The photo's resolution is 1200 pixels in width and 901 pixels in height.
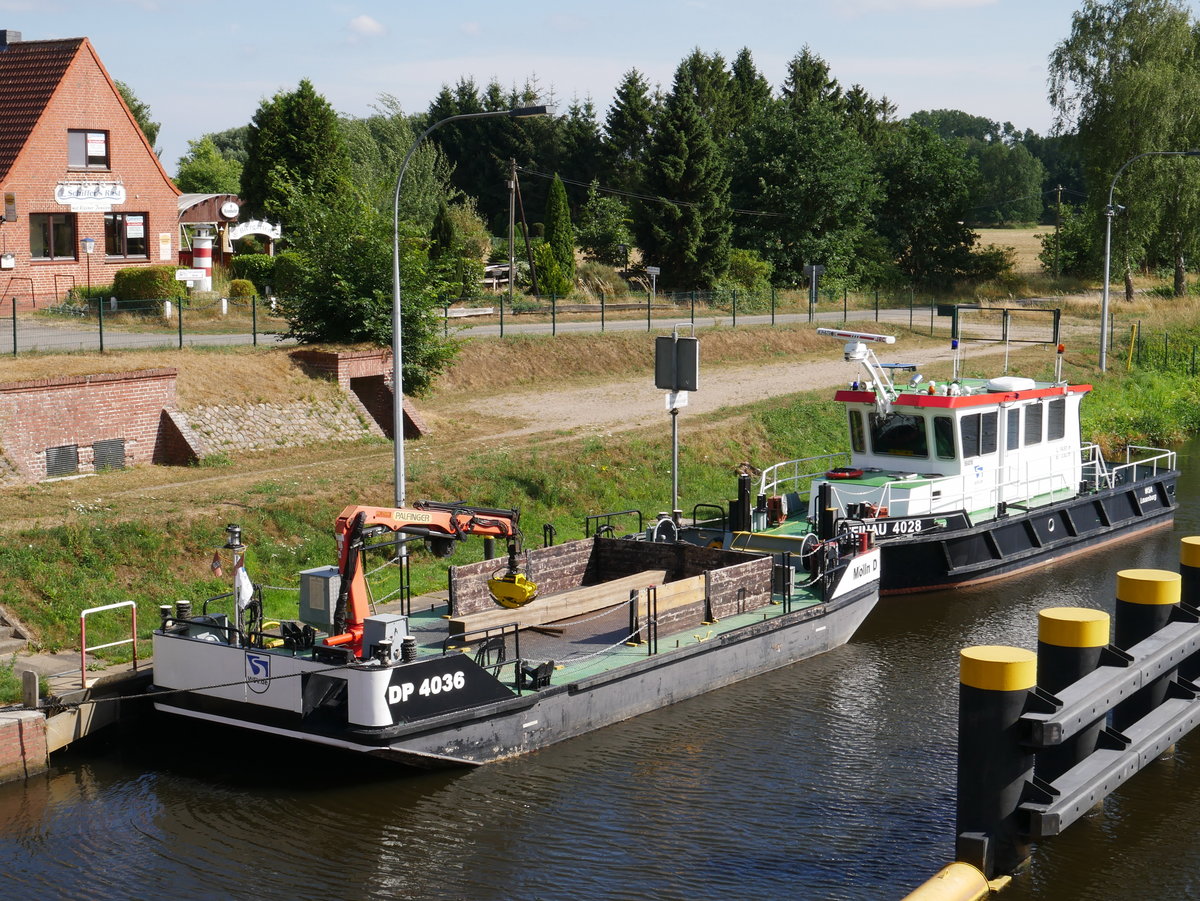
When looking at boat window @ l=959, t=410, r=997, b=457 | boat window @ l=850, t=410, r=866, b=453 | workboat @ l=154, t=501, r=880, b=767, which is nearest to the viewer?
workboat @ l=154, t=501, r=880, b=767

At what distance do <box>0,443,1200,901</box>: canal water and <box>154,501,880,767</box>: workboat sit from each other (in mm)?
546

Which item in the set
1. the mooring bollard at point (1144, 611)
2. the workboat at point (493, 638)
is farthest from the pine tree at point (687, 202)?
the mooring bollard at point (1144, 611)

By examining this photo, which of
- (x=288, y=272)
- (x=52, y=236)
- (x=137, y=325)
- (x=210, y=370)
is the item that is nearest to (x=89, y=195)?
(x=52, y=236)

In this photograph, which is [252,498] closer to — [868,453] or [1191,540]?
[868,453]

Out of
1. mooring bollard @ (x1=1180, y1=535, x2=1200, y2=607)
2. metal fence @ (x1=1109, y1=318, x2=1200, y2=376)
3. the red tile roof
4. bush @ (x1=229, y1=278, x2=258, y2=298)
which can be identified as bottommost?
mooring bollard @ (x1=1180, y1=535, x2=1200, y2=607)

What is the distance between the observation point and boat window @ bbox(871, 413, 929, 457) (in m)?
22.5

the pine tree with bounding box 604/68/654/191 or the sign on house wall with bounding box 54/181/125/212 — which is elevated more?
the pine tree with bounding box 604/68/654/191

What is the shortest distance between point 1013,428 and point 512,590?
1074cm

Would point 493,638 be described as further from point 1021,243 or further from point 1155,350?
point 1021,243

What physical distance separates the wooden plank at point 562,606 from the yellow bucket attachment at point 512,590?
0.10 m

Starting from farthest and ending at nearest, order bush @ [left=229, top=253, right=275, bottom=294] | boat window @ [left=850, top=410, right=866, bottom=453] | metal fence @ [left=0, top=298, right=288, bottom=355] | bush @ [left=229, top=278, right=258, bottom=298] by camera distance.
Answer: bush @ [left=229, top=253, right=275, bottom=294], bush @ [left=229, top=278, right=258, bottom=298], metal fence @ [left=0, top=298, right=288, bottom=355], boat window @ [left=850, top=410, right=866, bottom=453]

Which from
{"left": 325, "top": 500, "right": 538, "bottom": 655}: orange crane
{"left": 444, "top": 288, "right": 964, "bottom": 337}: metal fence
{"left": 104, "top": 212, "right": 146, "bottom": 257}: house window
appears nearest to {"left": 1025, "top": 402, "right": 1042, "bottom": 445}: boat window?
{"left": 325, "top": 500, "right": 538, "bottom": 655}: orange crane

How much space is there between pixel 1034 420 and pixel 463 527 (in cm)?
1220

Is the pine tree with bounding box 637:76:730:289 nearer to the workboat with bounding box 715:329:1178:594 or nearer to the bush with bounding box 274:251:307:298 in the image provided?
the bush with bounding box 274:251:307:298
